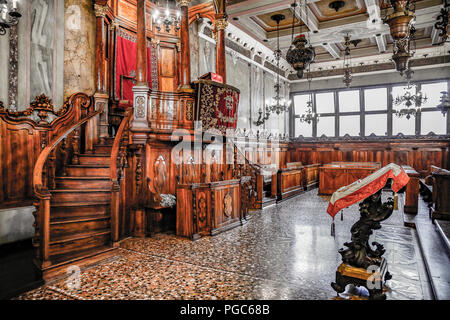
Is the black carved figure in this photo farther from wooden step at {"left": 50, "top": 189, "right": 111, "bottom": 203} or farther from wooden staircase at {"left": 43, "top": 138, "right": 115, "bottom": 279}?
wooden step at {"left": 50, "top": 189, "right": 111, "bottom": 203}

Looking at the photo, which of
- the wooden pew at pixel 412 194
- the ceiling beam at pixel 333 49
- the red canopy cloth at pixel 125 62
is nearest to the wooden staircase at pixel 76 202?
the red canopy cloth at pixel 125 62

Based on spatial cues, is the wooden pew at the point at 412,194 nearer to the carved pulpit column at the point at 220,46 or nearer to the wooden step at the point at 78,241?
the carved pulpit column at the point at 220,46

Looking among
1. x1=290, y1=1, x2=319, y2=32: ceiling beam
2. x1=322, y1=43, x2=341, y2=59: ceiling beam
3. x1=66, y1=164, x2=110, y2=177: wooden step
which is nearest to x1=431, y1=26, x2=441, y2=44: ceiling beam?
x1=322, y1=43, x2=341, y2=59: ceiling beam

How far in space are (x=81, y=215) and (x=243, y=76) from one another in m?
8.31

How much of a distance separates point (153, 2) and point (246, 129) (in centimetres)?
520

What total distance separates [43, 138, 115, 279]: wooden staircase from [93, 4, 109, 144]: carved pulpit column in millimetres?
962

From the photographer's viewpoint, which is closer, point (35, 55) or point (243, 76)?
point (35, 55)

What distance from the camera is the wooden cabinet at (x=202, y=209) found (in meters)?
4.65

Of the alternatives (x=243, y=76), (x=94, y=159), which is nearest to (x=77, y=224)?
(x=94, y=159)

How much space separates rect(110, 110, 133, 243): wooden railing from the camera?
4.00m

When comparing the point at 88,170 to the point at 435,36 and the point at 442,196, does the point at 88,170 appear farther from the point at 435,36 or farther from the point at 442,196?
the point at 435,36

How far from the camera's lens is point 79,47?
18.4 ft
